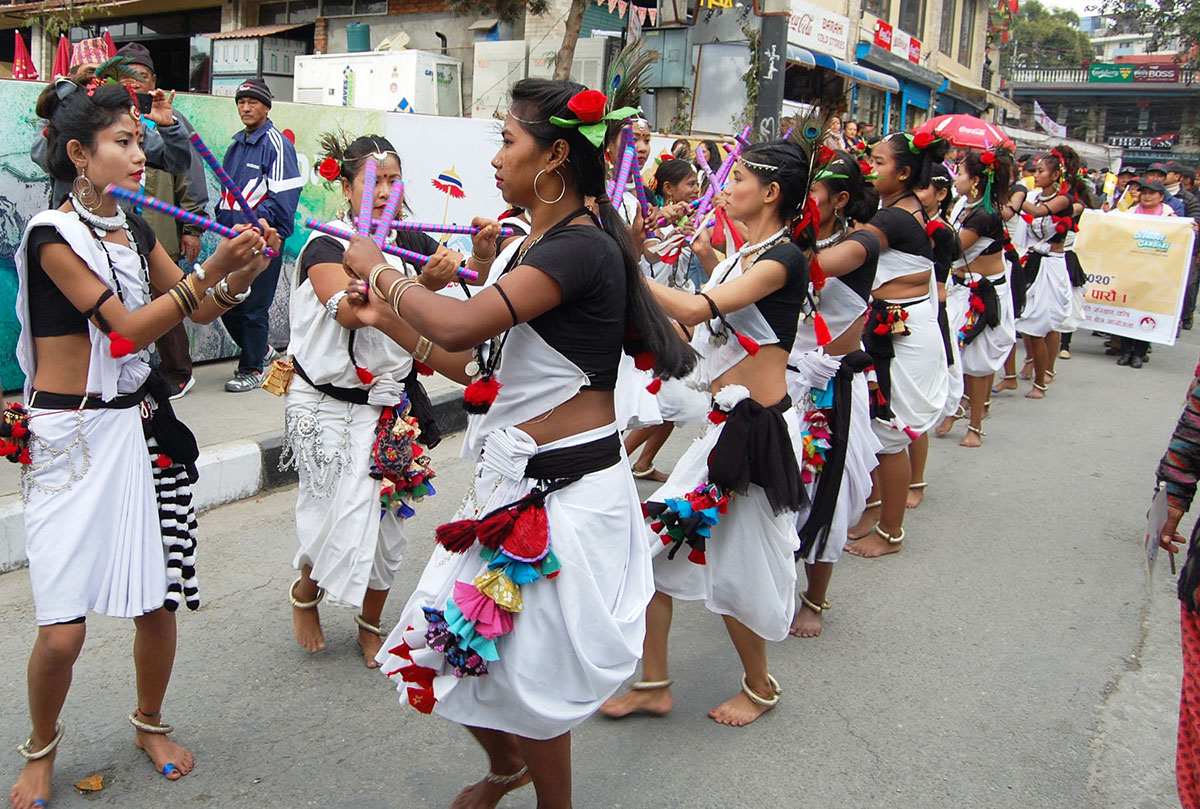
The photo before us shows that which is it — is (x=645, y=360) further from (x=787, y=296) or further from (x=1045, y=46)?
(x=1045, y=46)

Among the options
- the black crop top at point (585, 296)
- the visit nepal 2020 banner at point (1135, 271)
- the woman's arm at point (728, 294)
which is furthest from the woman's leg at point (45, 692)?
the visit nepal 2020 banner at point (1135, 271)

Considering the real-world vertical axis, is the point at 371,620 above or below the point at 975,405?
below

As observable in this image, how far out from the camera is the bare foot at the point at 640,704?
3.44 meters

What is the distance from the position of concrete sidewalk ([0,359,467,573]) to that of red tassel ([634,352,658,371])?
9.38ft

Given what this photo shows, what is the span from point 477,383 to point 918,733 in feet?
6.50

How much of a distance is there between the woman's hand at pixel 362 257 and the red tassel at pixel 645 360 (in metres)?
0.64

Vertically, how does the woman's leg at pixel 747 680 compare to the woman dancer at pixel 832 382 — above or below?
below

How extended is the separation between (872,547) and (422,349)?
3252mm

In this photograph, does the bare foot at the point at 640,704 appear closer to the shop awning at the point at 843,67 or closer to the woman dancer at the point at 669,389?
the woman dancer at the point at 669,389

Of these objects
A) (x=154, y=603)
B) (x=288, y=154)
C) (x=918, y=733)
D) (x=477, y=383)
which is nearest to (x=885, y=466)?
(x=918, y=733)

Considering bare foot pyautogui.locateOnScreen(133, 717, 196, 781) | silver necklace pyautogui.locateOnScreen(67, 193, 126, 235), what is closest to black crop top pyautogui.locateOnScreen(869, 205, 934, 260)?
silver necklace pyautogui.locateOnScreen(67, 193, 126, 235)

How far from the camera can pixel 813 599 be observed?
4.23 metres

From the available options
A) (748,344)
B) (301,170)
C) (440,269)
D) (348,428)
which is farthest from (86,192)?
(301,170)

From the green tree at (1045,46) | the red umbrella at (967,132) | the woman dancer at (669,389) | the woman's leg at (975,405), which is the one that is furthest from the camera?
the green tree at (1045,46)
